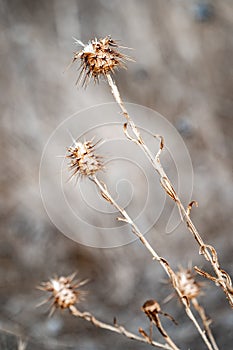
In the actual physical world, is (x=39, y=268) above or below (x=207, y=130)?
below

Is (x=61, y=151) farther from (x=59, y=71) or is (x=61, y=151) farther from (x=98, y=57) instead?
(x=98, y=57)

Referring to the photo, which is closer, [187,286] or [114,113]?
[187,286]

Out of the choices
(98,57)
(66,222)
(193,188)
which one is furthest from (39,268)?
A: (98,57)

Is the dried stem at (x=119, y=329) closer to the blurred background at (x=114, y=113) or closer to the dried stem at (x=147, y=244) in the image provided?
the dried stem at (x=147, y=244)

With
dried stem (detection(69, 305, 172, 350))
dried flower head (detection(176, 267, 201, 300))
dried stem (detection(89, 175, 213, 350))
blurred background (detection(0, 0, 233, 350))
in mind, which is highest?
blurred background (detection(0, 0, 233, 350))

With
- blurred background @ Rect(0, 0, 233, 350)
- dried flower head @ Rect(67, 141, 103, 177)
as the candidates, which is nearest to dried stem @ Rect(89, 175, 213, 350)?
dried flower head @ Rect(67, 141, 103, 177)

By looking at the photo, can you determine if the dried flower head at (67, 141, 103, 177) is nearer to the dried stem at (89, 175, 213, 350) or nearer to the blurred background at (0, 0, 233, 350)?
the dried stem at (89, 175, 213, 350)

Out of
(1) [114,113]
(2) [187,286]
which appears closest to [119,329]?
(2) [187,286]

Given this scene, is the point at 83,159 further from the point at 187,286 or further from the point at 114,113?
the point at 114,113

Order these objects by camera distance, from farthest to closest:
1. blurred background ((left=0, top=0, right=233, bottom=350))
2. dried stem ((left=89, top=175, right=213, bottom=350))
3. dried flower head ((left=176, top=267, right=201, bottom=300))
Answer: blurred background ((left=0, top=0, right=233, bottom=350)), dried flower head ((left=176, top=267, right=201, bottom=300)), dried stem ((left=89, top=175, right=213, bottom=350))
